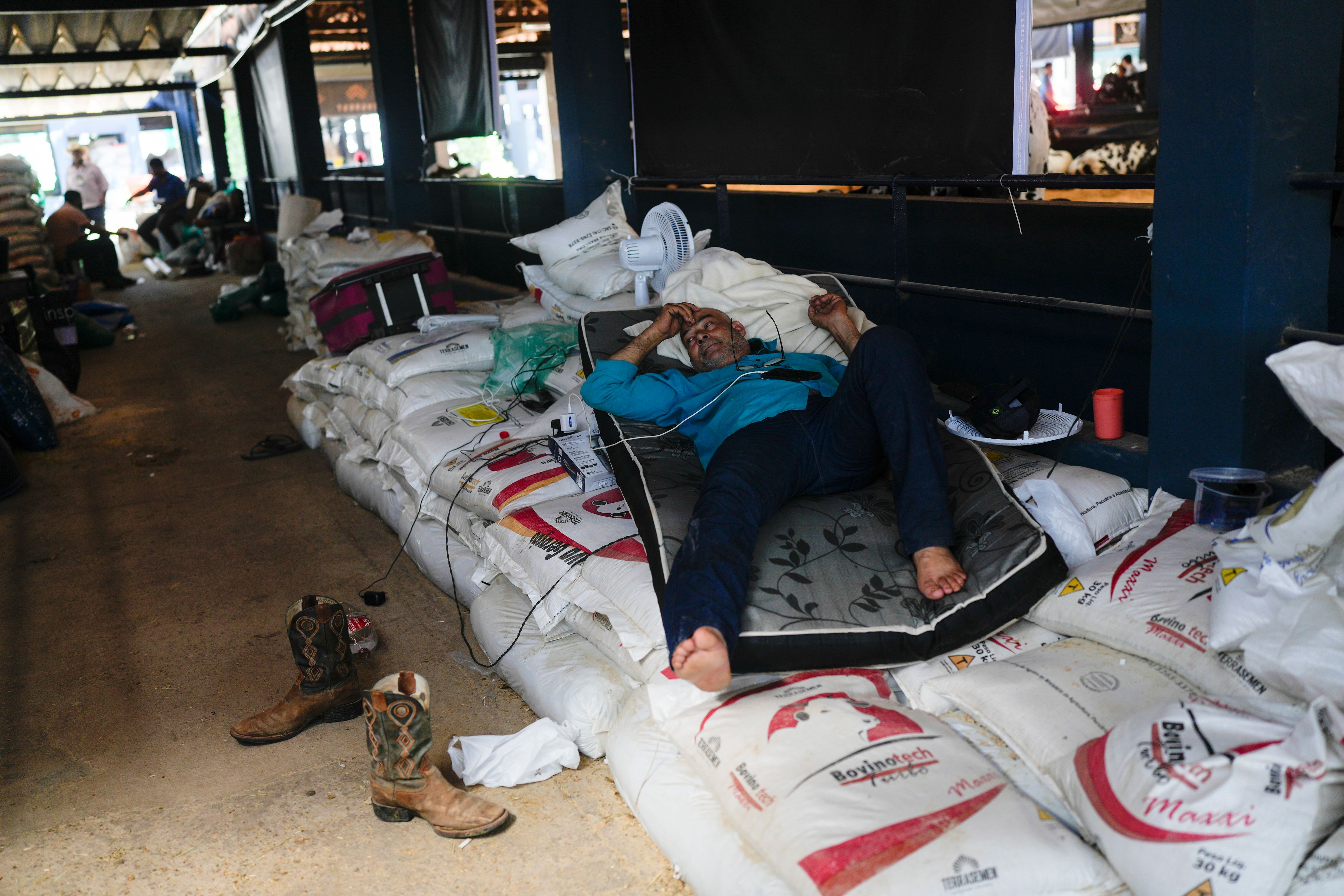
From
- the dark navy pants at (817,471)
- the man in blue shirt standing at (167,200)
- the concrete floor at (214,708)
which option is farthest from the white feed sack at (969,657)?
the man in blue shirt standing at (167,200)

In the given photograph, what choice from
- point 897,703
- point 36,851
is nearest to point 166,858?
point 36,851

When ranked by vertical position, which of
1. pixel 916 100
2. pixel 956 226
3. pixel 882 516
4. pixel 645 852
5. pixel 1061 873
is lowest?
pixel 645 852

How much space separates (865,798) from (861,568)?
73 cm

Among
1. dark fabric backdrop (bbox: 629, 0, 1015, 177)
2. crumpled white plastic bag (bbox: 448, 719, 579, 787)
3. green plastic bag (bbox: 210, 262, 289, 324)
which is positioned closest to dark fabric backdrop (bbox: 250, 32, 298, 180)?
green plastic bag (bbox: 210, 262, 289, 324)

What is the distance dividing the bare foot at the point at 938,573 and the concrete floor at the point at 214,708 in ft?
2.62

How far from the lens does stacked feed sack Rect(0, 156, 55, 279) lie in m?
9.16

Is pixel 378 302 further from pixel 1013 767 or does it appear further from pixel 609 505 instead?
pixel 1013 767

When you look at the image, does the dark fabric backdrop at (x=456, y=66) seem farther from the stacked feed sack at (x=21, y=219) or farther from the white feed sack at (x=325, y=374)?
the stacked feed sack at (x=21, y=219)

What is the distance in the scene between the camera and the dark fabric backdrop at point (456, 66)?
6824mm

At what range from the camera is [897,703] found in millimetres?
2027

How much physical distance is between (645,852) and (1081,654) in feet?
3.16

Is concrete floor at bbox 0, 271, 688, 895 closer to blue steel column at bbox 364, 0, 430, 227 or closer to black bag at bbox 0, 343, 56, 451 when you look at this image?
black bag at bbox 0, 343, 56, 451

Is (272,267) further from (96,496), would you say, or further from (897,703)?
(897,703)

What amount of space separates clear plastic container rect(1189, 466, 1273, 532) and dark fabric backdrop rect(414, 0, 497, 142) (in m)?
5.66
